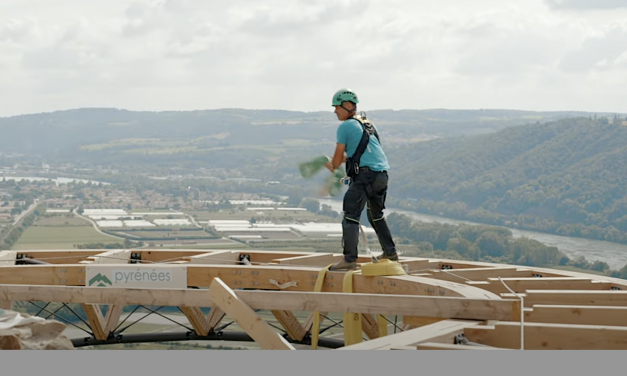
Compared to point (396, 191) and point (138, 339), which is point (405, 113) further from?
point (138, 339)

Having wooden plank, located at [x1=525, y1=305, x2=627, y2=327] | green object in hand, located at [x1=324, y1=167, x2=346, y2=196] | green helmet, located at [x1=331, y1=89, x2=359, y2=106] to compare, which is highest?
green helmet, located at [x1=331, y1=89, x2=359, y2=106]

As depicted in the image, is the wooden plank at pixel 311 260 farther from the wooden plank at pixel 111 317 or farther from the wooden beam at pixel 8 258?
the wooden beam at pixel 8 258

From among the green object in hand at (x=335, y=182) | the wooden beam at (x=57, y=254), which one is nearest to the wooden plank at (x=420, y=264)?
the green object in hand at (x=335, y=182)

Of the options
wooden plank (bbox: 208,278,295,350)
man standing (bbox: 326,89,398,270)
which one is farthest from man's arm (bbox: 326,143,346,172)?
wooden plank (bbox: 208,278,295,350)

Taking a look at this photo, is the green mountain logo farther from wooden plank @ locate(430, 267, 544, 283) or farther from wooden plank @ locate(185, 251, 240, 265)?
wooden plank @ locate(430, 267, 544, 283)

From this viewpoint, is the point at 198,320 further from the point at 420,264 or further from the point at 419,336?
the point at 419,336

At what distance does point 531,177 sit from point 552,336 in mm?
96579

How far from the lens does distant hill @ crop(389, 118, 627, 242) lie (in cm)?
8956

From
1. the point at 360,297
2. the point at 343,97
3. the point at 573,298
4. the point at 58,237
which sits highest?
the point at 343,97

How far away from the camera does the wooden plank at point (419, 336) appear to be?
6.71 meters

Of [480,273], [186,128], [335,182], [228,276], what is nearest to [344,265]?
[335,182]

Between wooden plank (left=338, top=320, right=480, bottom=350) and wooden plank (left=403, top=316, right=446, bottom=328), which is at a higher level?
wooden plank (left=338, top=320, right=480, bottom=350)

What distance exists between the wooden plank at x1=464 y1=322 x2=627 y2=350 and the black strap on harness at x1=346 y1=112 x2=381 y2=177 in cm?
335

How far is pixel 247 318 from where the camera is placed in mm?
8234
